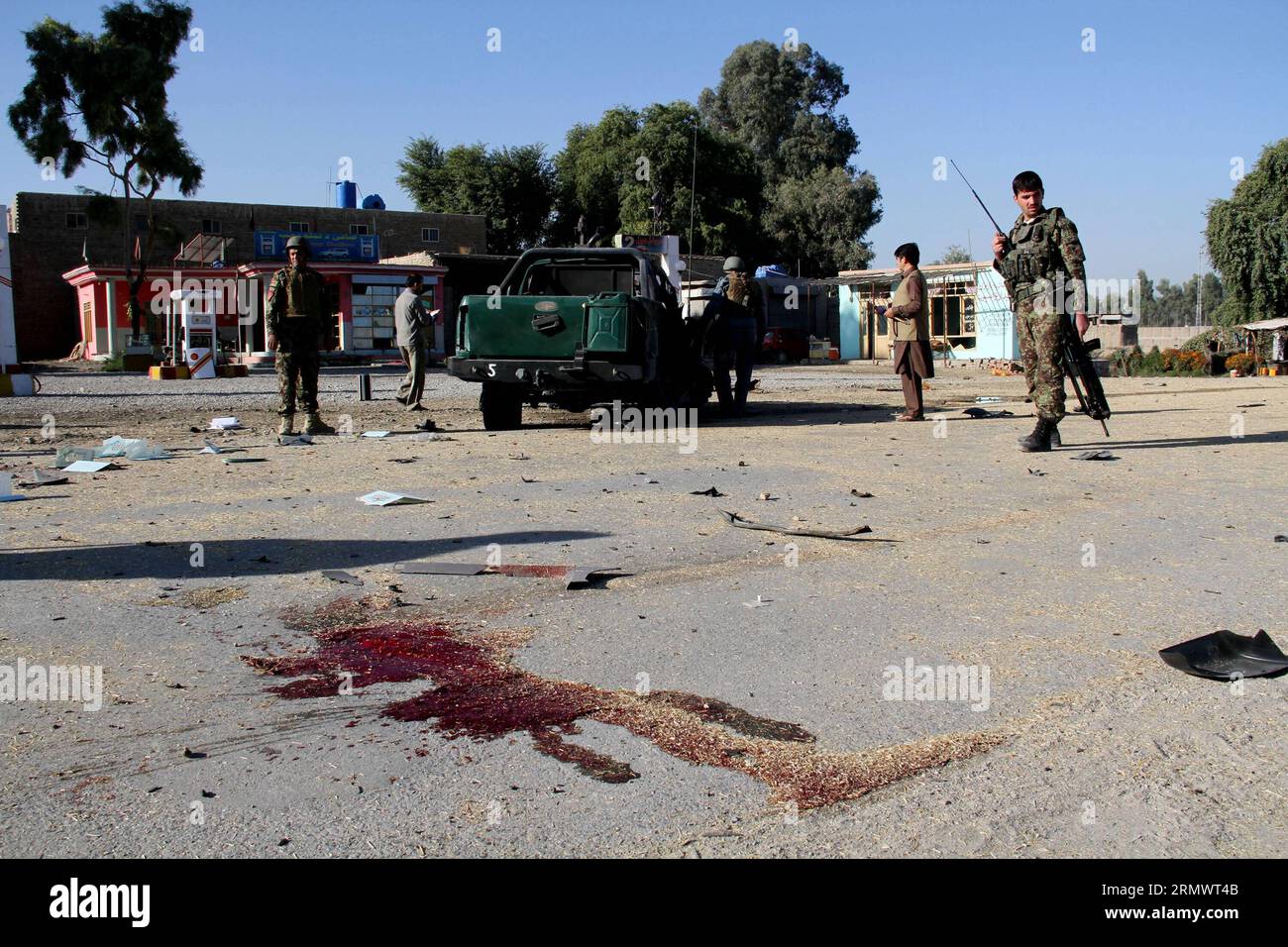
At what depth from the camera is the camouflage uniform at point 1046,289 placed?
9.80 m

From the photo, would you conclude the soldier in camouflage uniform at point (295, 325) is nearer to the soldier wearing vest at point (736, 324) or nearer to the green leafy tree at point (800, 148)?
the soldier wearing vest at point (736, 324)

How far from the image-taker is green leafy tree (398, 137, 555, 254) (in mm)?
64000

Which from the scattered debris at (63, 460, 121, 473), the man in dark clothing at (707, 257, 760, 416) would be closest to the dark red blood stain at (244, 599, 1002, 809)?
the scattered debris at (63, 460, 121, 473)

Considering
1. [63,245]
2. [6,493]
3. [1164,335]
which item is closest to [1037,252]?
[6,493]

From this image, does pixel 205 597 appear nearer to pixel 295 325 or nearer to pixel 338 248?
pixel 295 325

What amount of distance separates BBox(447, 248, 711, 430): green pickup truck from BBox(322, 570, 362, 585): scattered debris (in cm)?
666

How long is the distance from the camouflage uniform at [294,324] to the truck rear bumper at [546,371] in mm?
1515

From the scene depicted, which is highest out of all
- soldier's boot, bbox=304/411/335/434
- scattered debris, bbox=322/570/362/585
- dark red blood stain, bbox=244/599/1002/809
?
soldier's boot, bbox=304/411/335/434

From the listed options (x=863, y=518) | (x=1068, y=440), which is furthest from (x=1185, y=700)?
(x=1068, y=440)

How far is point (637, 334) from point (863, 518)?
554 cm

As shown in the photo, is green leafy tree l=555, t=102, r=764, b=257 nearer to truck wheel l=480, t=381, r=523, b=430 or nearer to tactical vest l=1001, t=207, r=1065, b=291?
truck wheel l=480, t=381, r=523, b=430

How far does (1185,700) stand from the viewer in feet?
12.0

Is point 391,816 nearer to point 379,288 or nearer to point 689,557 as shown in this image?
point 689,557

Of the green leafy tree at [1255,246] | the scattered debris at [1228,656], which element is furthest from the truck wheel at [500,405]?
the green leafy tree at [1255,246]
